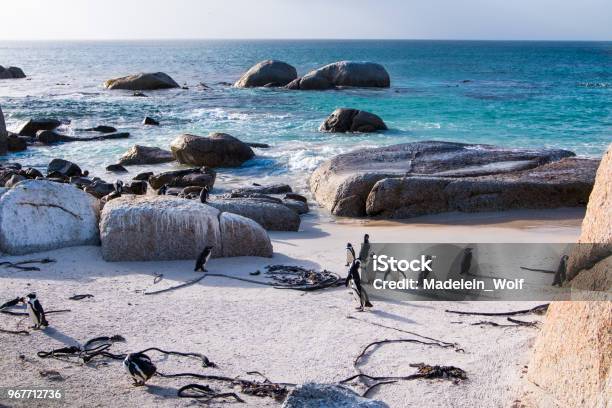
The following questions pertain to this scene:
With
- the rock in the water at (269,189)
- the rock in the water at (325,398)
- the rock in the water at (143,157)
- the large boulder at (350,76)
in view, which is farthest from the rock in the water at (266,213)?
the large boulder at (350,76)

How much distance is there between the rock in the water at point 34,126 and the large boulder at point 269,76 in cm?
1951

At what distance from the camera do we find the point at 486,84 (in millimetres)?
46594

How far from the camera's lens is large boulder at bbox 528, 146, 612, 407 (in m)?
4.24

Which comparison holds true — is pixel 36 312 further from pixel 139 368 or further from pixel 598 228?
pixel 598 228

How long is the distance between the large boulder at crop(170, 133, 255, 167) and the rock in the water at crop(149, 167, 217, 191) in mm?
2497

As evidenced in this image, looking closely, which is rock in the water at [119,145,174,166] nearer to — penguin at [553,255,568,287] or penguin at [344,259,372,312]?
penguin at [344,259,372,312]

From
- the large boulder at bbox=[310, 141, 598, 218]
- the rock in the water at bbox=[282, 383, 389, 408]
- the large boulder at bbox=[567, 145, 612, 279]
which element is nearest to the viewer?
the rock in the water at bbox=[282, 383, 389, 408]

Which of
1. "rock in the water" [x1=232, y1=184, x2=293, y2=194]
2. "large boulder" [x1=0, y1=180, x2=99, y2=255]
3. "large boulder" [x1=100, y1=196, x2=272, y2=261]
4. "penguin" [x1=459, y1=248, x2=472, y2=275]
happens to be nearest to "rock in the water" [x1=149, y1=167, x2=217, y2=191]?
"rock in the water" [x1=232, y1=184, x2=293, y2=194]

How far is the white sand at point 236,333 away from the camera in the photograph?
513 centimetres

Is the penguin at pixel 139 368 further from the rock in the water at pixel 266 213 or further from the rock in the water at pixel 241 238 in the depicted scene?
the rock in the water at pixel 266 213

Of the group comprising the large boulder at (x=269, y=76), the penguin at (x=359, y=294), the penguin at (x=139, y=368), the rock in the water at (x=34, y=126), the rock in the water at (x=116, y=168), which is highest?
the large boulder at (x=269, y=76)

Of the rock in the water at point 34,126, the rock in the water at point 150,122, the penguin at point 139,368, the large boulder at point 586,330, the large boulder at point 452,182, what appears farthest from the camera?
the rock in the water at point 150,122

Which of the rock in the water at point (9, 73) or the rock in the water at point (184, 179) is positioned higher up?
the rock in the water at point (9, 73)

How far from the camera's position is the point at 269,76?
4341 cm
